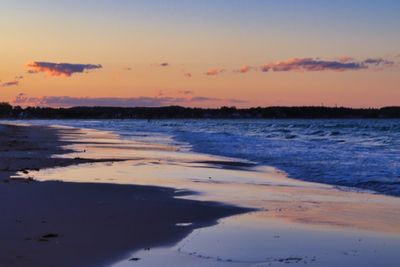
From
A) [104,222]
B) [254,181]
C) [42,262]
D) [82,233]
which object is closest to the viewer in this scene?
[42,262]

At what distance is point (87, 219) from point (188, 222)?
1.59 metres

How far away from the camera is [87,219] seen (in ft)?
30.1

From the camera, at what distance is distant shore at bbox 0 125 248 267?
275 inches

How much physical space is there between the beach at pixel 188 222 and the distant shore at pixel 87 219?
2 centimetres

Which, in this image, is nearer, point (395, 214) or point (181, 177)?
point (395, 214)

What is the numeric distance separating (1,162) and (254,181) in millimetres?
8518

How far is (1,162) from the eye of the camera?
18.8m

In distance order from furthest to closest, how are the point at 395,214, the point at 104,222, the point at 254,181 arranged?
1. the point at 254,181
2. the point at 395,214
3. the point at 104,222

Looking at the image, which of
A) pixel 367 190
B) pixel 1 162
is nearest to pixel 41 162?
pixel 1 162

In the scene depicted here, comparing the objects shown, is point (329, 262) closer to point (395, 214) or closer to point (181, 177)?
point (395, 214)

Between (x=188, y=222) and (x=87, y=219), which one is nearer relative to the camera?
(x=87, y=219)

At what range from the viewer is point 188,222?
937cm

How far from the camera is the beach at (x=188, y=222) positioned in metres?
6.98

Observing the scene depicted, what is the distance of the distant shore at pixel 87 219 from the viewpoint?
6.99 meters
